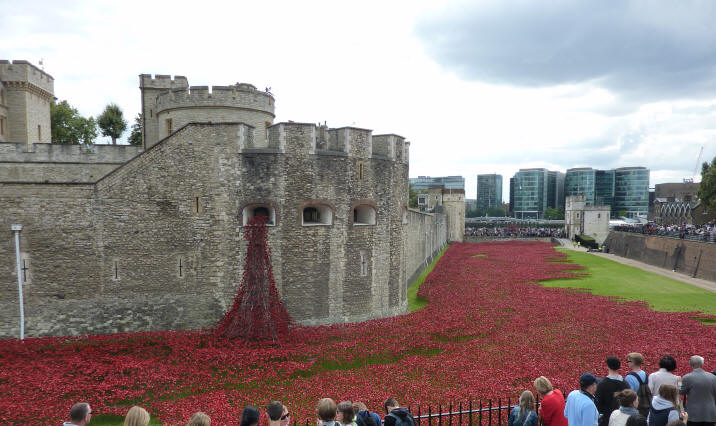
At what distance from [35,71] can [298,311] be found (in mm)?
25778

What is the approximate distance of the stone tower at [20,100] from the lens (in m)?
27.7

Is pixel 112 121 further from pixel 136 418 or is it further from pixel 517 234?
pixel 517 234

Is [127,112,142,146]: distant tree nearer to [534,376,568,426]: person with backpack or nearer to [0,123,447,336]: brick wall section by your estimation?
[0,123,447,336]: brick wall section

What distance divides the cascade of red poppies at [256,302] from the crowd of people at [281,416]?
34.1 feet

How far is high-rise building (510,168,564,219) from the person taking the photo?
168m

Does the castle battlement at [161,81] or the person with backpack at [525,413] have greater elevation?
the castle battlement at [161,81]

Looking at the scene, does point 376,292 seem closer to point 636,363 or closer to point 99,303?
point 99,303

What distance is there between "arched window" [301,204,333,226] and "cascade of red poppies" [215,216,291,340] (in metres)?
2.14

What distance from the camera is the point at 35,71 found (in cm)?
2886

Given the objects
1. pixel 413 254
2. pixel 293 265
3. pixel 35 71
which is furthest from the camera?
pixel 413 254

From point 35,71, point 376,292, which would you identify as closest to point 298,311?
point 376,292

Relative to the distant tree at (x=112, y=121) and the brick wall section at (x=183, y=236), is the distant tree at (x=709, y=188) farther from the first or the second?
the distant tree at (x=112, y=121)

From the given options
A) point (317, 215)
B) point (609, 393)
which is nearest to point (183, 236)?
point (317, 215)

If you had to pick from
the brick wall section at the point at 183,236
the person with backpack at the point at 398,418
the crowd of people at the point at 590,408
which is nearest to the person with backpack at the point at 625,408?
the crowd of people at the point at 590,408
